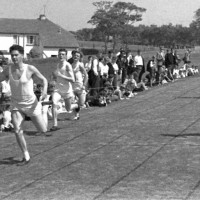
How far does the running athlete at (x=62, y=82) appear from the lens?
43.4ft

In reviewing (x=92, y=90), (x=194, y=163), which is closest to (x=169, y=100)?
(x=92, y=90)

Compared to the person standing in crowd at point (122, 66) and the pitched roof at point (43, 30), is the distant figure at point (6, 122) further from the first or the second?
the pitched roof at point (43, 30)

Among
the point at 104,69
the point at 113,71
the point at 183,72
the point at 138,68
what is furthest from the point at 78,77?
the point at 183,72

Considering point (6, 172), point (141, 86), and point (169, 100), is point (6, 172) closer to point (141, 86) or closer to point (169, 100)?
point (169, 100)

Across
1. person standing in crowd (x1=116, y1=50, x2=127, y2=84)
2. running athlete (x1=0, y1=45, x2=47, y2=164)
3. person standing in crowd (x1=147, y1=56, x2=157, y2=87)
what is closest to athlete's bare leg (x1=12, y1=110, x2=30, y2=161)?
running athlete (x1=0, y1=45, x2=47, y2=164)

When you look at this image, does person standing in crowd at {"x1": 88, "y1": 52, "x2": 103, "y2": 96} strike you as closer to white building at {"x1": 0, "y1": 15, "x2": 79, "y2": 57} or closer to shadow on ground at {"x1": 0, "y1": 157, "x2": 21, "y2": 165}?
shadow on ground at {"x1": 0, "y1": 157, "x2": 21, "y2": 165}

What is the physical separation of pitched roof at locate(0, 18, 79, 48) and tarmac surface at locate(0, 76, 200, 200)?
246 feet

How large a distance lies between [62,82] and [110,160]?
434cm

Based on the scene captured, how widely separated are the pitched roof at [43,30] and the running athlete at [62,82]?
75.6m

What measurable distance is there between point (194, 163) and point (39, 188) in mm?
2749

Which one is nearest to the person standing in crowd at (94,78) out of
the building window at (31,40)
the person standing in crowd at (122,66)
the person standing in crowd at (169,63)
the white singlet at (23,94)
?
the person standing in crowd at (122,66)

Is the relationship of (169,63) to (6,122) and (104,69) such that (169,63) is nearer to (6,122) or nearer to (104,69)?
(104,69)

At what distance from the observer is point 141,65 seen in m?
25.3

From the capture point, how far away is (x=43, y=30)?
92125 mm
